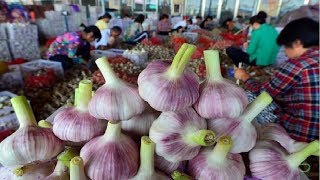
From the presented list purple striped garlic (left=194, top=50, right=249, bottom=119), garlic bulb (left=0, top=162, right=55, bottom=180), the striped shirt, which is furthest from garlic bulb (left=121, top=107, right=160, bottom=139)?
the striped shirt

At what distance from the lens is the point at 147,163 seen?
506 mm

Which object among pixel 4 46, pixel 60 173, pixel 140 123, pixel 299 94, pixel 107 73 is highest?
pixel 107 73

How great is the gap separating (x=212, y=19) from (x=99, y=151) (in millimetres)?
7168

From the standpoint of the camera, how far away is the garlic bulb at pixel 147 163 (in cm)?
49

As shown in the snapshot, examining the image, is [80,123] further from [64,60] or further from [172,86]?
[64,60]

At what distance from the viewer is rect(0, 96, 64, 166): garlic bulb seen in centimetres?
52

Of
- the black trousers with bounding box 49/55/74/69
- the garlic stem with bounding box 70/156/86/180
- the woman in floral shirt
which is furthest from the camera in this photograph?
the woman in floral shirt

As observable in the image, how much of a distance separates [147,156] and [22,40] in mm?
4113

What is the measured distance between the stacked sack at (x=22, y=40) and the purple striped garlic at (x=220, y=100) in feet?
13.4

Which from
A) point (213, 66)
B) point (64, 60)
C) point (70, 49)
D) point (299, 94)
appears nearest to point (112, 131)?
point (213, 66)

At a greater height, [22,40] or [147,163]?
[147,163]

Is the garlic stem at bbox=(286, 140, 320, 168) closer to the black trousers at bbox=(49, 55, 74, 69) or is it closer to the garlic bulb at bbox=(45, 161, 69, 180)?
the garlic bulb at bbox=(45, 161, 69, 180)

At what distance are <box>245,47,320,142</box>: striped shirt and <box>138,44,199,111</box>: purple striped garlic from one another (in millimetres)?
1031

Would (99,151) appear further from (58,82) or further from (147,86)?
(58,82)
